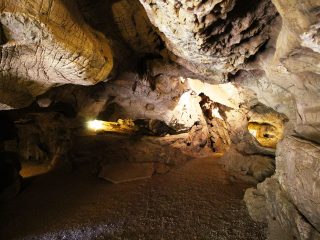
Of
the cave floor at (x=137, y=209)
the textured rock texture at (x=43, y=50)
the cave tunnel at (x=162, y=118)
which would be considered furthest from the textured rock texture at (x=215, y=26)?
the cave floor at (x=137, y=209)

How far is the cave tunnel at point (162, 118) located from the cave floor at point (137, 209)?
0.03 meters

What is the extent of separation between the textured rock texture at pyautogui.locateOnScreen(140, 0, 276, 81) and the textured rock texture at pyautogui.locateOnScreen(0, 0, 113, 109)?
1.10 metres

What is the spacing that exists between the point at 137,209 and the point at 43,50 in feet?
11.3

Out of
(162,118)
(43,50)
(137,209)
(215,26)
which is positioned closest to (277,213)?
(137,209)

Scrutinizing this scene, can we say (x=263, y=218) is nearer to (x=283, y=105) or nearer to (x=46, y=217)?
(x=283, y=105)

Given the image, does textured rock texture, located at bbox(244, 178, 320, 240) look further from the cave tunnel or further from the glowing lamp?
the glowing lamp

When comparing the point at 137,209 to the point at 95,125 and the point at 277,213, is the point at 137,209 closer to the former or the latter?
the point at 277,213

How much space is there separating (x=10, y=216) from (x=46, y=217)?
2.88ft

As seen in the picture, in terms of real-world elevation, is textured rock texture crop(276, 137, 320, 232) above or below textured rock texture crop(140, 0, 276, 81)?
below

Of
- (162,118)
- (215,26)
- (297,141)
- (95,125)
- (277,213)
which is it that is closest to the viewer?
(215,26)

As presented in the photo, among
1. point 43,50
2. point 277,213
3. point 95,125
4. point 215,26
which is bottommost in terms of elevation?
point 277,213

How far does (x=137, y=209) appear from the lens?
16.6 feet

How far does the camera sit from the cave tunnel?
9.39ft

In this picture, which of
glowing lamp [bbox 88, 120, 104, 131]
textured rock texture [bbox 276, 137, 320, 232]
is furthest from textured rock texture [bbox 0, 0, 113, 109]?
glowing lamp [bbox 88, 120, 104, 131]
